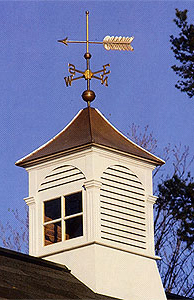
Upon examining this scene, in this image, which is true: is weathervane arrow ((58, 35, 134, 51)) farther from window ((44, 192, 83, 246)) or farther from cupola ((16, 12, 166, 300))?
window ((44, 192, 83, 246))

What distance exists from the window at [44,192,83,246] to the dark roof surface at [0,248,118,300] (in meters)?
0.95

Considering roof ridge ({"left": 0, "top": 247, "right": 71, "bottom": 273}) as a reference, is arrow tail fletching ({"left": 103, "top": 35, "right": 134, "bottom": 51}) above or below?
above

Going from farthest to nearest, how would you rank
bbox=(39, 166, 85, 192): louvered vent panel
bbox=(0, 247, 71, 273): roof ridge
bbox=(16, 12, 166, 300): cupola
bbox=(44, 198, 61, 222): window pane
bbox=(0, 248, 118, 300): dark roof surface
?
bbox=(44, 198, 61, 222): window pane → bbox=(39, 166, 85, 192): louvered vent panel → bbox=(16, 12, 166, 300): cupola → bbox=(0, 247, 71, 273): roof ridge → bbox=(0, 248, 118, 300): dark roof surface

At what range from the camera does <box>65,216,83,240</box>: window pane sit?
1970cm

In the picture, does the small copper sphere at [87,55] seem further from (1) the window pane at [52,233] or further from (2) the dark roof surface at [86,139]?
(1) the window pane at [52,233]

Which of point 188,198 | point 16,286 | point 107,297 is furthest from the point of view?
point 188,198

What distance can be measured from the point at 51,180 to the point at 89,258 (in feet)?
6.12

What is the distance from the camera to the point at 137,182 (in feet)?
66.9

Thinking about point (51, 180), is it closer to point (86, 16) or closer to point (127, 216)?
point (127, 216)

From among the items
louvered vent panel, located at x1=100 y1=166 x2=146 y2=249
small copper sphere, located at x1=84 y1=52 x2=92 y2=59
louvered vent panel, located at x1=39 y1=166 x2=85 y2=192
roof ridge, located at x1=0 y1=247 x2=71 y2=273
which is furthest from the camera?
small copper sphere, located at x1=84 y1=52 x2=92 y2=59

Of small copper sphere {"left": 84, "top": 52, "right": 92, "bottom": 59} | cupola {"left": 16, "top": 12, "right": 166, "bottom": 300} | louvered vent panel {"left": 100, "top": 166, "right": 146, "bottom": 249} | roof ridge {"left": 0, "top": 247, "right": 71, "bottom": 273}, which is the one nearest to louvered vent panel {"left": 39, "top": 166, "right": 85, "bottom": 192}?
cupola {"left": 16, "top": 12, "right": 166, "bottom": 300}

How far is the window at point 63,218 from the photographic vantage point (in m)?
19.8

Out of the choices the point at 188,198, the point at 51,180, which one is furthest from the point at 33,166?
the point at 188,198

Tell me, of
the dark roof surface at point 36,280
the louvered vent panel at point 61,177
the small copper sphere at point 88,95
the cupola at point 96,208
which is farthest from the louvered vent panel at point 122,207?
the small copper sphere at point 88,95
